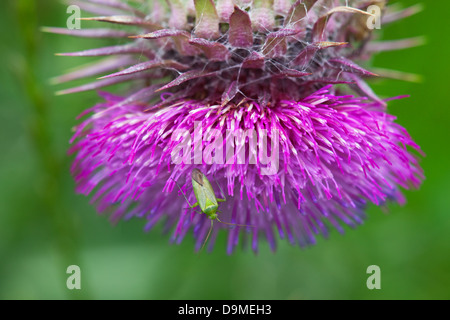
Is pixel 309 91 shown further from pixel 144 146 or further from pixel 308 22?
pixel 144 146

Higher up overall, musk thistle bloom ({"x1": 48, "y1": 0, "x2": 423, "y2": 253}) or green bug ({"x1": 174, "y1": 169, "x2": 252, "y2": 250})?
musk thistle bloom ({"x1": 48, "y1": 0, "x2": 423, "y2": 253})

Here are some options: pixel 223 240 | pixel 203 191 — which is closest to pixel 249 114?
pixel 203 191

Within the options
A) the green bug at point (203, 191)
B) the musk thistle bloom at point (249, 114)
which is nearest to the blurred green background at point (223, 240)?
the musk thistle bloom at point (249, 114)

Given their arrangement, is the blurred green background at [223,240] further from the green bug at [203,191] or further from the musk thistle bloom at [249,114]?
the green bug at [203,191]

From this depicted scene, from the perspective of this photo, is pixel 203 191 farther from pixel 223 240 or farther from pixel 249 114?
pixel 223 240

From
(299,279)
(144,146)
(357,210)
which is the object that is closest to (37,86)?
(144,146)

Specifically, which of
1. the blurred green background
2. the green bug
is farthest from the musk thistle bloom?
the blurred green background

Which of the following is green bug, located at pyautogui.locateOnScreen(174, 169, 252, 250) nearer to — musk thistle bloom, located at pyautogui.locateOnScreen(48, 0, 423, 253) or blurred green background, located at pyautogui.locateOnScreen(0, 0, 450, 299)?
musk thistle bloom, located at pyautogui.locateOnScreen(48, 0, 423, 253)
